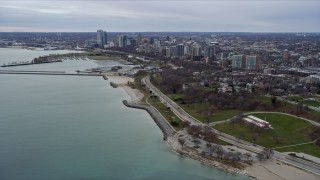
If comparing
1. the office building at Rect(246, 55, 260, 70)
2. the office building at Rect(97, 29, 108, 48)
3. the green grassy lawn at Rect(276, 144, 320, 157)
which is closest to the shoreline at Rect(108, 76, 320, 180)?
the green grassy lawn at Rect(276, 144, 320, 157)

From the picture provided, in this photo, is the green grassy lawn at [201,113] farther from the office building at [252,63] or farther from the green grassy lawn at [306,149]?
the office building at [252,63]

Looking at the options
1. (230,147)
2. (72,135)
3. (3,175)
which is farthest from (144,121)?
(3,175)

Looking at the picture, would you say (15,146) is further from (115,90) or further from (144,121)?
(115,90)

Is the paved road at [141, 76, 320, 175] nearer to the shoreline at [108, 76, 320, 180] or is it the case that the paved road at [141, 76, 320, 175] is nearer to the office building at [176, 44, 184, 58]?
the shoreline at [108, 76, 320, 180]

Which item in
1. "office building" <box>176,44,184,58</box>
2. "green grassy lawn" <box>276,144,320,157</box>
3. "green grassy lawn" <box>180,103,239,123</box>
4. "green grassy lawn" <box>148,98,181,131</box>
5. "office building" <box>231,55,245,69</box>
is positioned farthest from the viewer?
"office building" <box>176,44,184,58</box>

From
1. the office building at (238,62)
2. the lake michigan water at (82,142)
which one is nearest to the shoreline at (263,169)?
the lake michigan water at (82,142)

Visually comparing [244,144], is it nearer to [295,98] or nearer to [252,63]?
[295,98]
